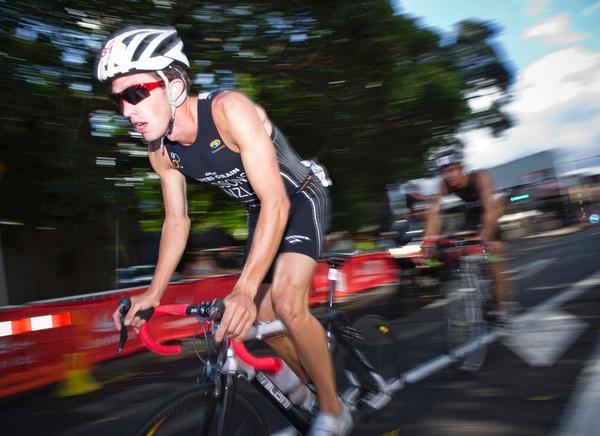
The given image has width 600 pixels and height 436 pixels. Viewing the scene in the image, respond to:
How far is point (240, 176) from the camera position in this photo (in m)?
2.73

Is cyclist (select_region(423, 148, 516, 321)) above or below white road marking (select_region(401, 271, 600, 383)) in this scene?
above

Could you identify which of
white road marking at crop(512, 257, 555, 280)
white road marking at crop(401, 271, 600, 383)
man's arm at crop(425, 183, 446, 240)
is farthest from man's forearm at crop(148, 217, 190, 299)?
white road marking at crop(512, 257, 555, 280)

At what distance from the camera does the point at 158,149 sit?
9.55ft

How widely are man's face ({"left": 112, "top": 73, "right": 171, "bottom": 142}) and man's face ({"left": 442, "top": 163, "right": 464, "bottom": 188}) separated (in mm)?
4101

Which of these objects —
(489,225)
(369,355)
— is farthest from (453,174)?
(369,355)

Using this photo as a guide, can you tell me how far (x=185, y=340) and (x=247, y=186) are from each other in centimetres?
557

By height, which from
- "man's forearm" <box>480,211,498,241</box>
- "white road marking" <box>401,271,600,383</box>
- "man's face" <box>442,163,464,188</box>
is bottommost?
"white road marking" <box>401,271,600,383</box>

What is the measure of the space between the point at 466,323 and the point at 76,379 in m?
3.88

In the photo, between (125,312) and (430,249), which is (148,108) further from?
(430,249)

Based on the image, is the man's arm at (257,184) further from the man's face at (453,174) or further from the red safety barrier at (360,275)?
the red safety barrier at (360,275)

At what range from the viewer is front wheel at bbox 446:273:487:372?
489 centimetres

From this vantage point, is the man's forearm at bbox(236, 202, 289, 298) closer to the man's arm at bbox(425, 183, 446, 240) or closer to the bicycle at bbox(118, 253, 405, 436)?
the bicycle at bbox(118, 253, 405, 436)

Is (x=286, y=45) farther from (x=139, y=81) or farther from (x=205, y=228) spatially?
(x=139, y=81)

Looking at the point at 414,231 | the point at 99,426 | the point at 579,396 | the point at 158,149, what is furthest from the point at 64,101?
the point at 579,396
